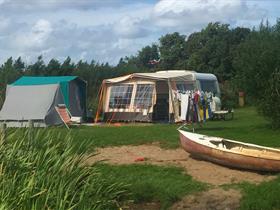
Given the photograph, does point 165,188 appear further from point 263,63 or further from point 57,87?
point 57,87

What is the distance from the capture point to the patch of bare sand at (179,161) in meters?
11.3

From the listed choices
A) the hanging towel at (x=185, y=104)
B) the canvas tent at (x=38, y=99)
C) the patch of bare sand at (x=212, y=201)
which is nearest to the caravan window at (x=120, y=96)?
the canvas tent at (x=38, y=99)

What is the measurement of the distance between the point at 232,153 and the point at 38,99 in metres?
12.6

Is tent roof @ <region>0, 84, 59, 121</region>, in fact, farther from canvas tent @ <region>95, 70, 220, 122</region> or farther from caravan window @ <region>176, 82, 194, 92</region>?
caravan window @ <region>176, 82, 194, 92</region>

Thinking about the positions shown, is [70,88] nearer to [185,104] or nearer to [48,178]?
[185,104]

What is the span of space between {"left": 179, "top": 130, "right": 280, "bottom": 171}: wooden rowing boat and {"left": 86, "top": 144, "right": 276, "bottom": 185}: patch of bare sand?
0.57 feet

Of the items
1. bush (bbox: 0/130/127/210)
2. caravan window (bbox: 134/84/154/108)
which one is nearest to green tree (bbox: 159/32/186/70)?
caravan window (bbox: 134/84/154/108)

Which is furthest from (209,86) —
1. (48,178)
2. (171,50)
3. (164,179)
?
(171,50)

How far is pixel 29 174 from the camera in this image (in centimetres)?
679

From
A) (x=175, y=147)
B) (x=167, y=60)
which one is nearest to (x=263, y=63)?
(x=175, y=147)

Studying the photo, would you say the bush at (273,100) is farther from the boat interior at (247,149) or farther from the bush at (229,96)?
the bush at (229,96)

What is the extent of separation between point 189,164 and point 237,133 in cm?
520

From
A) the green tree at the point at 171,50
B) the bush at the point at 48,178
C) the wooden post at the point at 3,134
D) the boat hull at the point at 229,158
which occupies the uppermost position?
the green tree at the point at 171,50

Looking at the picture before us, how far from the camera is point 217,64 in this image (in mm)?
48188
